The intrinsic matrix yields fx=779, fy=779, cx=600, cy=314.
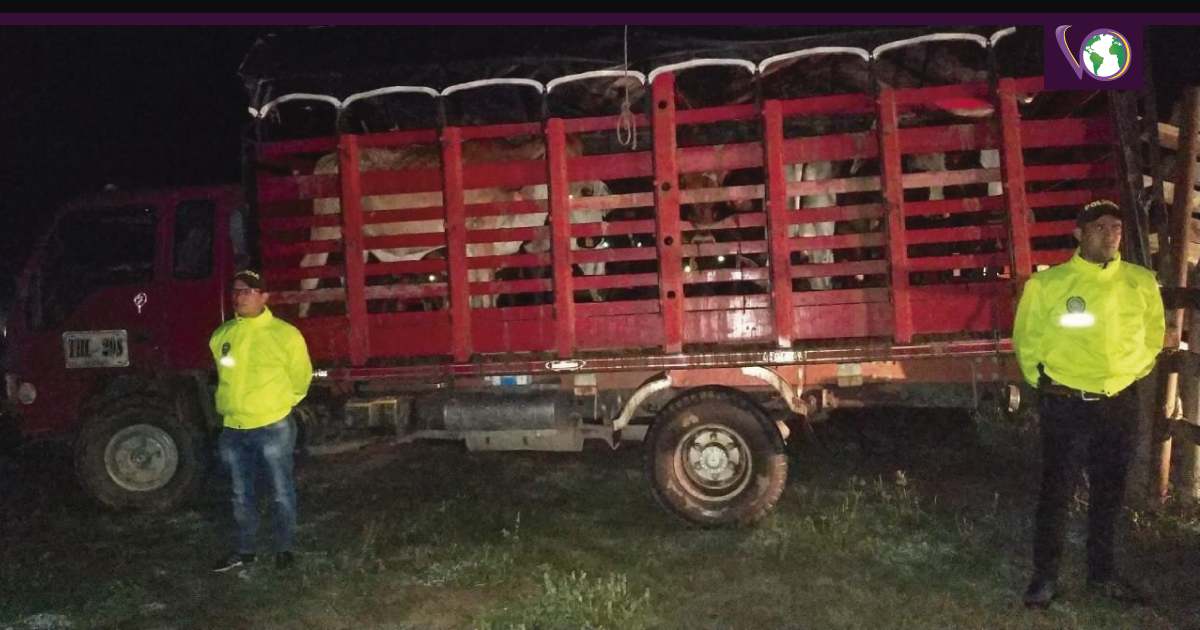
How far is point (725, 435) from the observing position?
15.6 ft

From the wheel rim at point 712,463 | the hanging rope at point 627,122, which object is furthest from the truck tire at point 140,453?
the hanging rope at point 627,122

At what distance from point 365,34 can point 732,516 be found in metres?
3.90

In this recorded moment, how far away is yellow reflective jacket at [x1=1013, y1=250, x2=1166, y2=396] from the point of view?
3529 mm

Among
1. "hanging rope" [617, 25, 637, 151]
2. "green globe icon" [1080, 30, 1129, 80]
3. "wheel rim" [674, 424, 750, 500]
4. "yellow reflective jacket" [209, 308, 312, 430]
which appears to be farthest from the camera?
"wheel rim" [674, 424, 750, 500]

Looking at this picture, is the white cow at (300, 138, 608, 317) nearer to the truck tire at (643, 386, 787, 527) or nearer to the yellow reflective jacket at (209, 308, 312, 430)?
the yellow reflective jacket at (209, 308, 312, 430)

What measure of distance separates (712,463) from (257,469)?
8.88 ft

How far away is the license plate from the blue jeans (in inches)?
64.3

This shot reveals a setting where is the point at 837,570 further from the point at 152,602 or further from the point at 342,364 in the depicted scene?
the point at 152,602

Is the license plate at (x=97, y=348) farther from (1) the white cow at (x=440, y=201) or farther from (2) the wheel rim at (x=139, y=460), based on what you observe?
(1) the white cow at (x=440, y=201)

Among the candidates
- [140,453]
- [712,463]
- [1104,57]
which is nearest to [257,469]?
Result: [140,453]

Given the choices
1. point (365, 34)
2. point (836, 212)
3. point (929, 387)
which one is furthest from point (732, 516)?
point (365, 34)

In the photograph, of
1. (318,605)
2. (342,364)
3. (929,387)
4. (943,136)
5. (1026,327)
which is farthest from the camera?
(342,364)

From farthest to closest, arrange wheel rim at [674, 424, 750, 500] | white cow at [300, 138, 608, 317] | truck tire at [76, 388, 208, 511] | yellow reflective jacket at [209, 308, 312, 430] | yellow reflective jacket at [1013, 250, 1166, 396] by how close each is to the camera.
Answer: truck tire at [76, 388, 208, 511]
white cow at [300, 138, 608, 317]
wheel rim at [674, 424, 750, 500]
yellow reflective jacket at [209, 308, 312, 430]
yellow reflective jacket at [1013, 250, 1166, 396]

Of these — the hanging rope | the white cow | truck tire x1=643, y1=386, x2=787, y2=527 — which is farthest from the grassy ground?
the hanging rope
